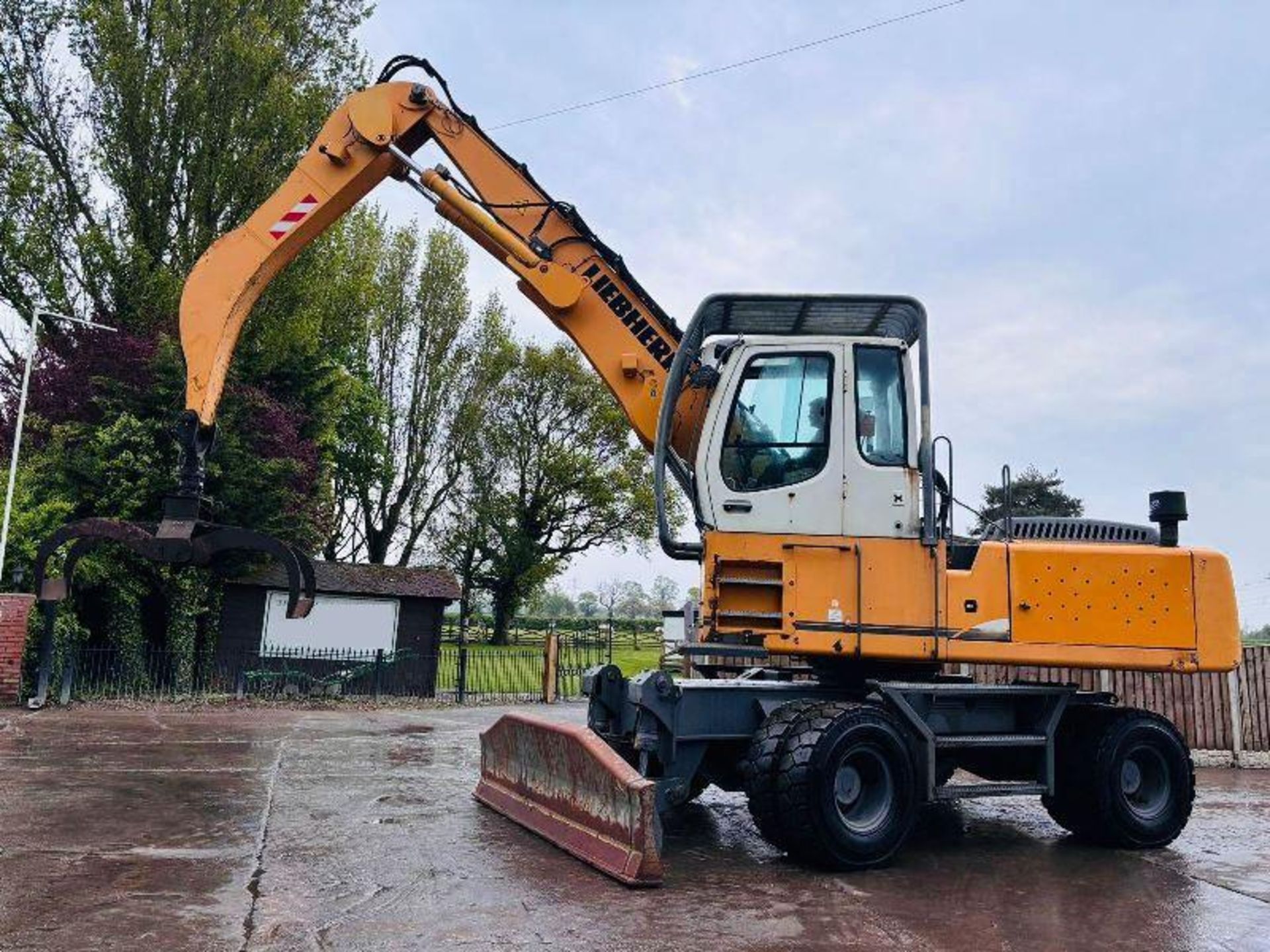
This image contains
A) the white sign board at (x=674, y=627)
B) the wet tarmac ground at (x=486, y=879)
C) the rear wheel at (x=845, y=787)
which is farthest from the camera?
the white sign board at (x=674, y=627)

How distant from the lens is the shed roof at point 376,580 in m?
21.6

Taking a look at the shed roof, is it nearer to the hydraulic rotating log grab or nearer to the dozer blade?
the hydraulic rotating log grab

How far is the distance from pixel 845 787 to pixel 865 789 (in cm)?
21

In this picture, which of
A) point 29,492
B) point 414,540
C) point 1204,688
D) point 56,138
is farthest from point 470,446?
point 1204,688

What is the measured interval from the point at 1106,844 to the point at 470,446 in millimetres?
31462

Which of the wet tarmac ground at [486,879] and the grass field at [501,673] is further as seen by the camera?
the grass field at [501,673]

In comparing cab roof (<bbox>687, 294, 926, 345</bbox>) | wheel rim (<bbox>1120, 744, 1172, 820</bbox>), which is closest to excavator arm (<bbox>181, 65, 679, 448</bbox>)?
cab roof (<bbox>687, 294, 926, 345</bbox>)

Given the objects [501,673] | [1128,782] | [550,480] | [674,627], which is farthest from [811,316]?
[550,480]

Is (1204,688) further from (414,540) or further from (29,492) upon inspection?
(414,540)

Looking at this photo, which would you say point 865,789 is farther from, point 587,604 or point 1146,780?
point 587,604

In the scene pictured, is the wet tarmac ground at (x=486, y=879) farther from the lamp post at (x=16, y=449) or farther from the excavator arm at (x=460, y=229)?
the lamp post at (x=16, y=449)

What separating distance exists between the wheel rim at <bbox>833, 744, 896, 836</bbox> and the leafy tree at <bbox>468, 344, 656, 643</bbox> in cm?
3209

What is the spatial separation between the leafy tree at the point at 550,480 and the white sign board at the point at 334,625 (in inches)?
639

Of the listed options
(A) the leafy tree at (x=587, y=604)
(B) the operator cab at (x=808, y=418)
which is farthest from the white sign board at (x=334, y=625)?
(A) the leafy tree at (x=587, y=604)
